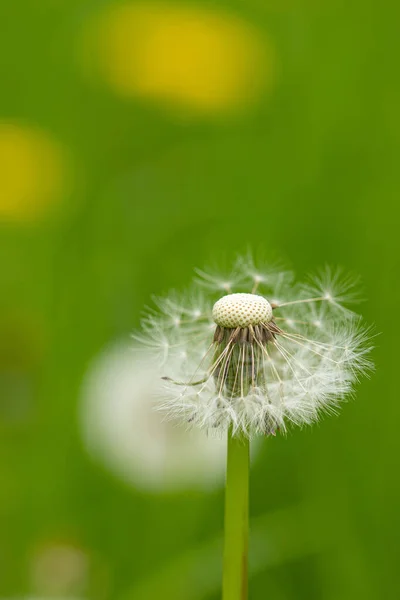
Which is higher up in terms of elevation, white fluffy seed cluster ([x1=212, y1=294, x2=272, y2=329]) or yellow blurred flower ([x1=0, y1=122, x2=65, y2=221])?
yellow blurred flower ([x1=0, y1=122, x2=65, y2=221])

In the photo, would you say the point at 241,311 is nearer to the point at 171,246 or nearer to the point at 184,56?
the point at 171,246

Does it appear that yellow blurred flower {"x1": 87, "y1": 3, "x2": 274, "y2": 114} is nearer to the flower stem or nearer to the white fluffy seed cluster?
the white fluffy seed cluster

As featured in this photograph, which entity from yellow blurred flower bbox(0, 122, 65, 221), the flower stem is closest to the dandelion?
the flower stem

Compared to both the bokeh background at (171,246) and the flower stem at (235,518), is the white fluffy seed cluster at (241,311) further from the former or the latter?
the bokeh background at (171,246)

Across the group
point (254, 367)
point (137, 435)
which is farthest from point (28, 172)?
point (254, 367)

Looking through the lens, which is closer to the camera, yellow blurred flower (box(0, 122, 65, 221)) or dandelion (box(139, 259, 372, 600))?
dandelion (box(139, 259, 372, 600))

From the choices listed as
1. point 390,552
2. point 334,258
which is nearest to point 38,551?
point 390,552

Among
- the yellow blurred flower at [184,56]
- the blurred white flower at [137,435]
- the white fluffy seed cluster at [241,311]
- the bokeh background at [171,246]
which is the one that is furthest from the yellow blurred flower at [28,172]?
the white fluffy seed cluster at [241,311]

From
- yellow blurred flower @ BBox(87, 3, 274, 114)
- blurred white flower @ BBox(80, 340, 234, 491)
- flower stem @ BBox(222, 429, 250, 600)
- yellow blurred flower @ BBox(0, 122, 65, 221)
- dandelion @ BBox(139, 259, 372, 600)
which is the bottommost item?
flower stem @ BBox(222, 429, 250, 600)
